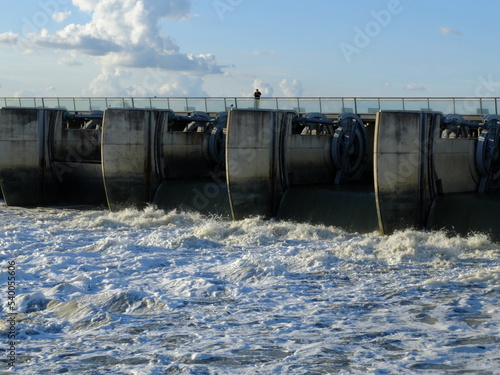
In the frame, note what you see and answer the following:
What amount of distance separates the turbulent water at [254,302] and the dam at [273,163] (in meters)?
1.23

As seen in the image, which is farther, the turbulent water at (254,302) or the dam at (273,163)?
the dam at (273,163)

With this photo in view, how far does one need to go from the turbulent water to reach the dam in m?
1.23

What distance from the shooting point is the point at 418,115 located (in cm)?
2041

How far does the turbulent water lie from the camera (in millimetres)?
10703

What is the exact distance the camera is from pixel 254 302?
1391 cm

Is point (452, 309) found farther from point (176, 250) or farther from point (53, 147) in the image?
point (53, 147)

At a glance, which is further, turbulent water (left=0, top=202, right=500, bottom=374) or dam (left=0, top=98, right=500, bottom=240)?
dam (left=0, top=98, right=500, bottom=240)

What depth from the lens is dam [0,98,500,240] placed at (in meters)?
20.5

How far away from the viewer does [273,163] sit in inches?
938

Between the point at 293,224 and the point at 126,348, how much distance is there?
12.0 meters

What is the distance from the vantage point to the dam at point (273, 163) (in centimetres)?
2048

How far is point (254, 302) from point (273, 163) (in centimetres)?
1039

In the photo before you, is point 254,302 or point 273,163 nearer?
point 254,302

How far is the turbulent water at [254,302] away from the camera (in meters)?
10.7
